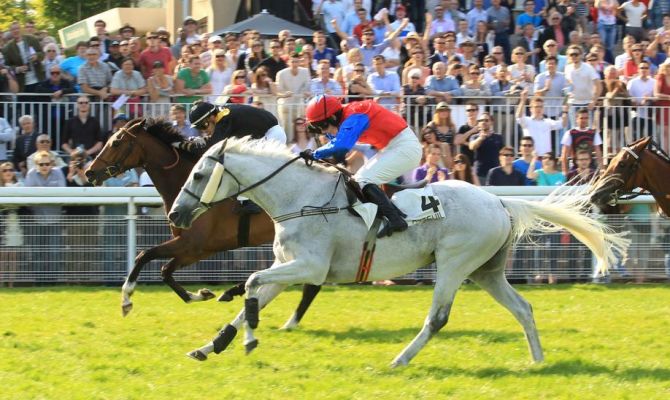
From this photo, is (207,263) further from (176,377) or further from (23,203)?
(176,377)

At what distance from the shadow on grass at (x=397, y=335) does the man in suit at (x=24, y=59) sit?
6424 millimetres

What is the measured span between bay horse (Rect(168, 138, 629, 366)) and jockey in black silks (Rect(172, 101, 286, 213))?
1.87m

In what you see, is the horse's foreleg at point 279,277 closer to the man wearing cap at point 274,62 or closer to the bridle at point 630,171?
the bridle at point 630,171

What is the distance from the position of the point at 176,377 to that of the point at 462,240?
6.98 feet

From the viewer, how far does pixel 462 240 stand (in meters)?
8.01

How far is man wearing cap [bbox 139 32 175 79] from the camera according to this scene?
14.6m

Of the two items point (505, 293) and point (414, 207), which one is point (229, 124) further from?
point (505, 293)

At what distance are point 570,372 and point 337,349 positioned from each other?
1725 millimetres

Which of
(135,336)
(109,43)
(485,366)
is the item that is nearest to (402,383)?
(485,366)

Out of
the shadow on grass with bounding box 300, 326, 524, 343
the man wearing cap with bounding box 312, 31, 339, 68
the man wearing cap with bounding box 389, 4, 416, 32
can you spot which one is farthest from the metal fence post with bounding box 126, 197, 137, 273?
the man wearing cap with bounding box 389, 4, 416, 32

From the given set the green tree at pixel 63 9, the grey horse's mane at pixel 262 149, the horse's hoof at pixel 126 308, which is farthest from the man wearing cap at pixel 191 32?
the green tree at pixel 63 9

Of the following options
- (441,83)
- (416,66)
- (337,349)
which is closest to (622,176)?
(441,83)

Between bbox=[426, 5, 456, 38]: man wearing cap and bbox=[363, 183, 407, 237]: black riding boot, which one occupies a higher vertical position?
bbox=[426, 5, 456, 38]: man wearing cap

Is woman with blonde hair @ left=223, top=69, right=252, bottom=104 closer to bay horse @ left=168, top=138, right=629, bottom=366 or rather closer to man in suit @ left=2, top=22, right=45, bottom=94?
man in suit @ left=2, top=22, right=45, bottom=94
